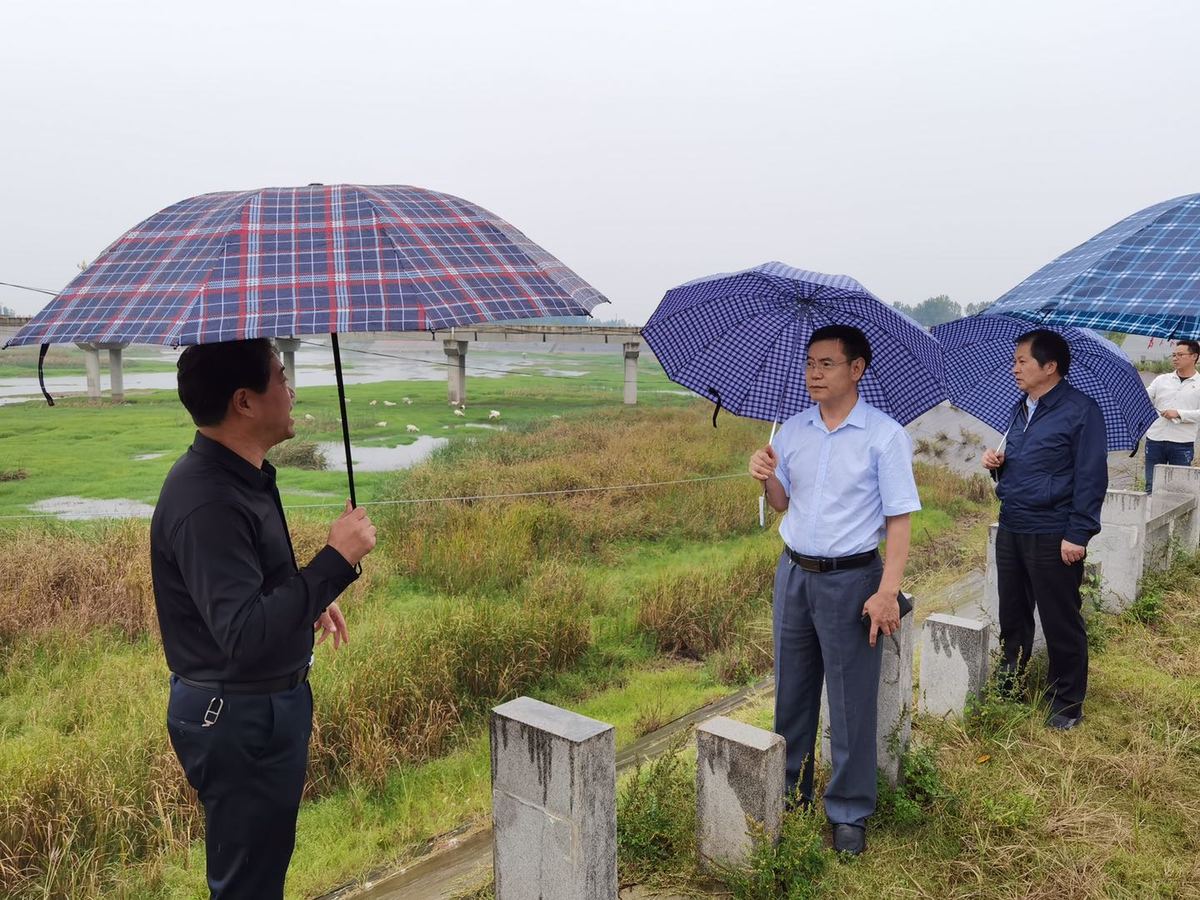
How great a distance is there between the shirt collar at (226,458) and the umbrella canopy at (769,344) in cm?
179

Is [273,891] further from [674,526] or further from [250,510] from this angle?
[674,526]

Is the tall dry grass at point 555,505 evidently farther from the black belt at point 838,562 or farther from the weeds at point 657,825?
the black belt at point 838,562

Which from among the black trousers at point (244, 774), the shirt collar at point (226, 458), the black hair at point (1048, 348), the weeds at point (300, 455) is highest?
the black hair at point (1048, 348)

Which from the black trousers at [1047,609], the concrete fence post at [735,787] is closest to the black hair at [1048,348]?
the black trousers at [1047,609]

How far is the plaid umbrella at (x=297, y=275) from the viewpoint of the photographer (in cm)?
177

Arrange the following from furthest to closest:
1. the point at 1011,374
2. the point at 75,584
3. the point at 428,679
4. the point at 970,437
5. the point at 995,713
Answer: the point at 970,437, the point at 75,584, the point at 428,679, the point at 1011,374, the point at 995,713

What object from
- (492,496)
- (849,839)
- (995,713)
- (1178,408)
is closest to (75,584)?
(492,496)

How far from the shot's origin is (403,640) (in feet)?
16.5

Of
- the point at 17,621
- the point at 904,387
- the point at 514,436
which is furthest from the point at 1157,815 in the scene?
the point at 514,436

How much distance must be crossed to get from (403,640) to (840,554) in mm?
3259

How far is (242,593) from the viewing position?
1672 mm

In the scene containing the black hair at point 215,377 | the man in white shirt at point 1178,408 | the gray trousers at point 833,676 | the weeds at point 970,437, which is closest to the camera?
the black hair at point 215,377

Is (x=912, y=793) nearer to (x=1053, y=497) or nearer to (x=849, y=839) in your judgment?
(x=849, y=839)

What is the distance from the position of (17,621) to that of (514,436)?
348 inches
